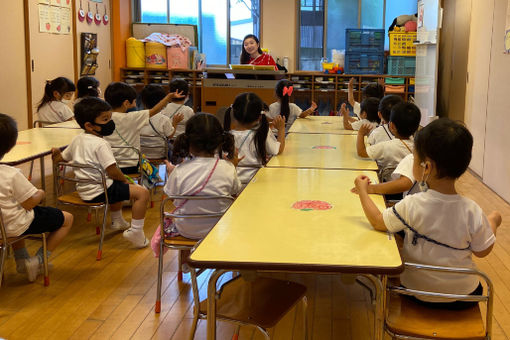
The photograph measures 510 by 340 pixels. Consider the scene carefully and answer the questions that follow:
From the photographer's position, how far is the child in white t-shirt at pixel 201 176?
8.63ft

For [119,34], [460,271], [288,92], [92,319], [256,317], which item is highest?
[119,34]

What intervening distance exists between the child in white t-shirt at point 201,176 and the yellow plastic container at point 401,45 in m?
7.00

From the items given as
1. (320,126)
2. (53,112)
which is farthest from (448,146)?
(53,112)

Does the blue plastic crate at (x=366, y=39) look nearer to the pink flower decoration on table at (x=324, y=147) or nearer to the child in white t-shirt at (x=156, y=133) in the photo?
the child in white t-shirt at (x=156, y=133)

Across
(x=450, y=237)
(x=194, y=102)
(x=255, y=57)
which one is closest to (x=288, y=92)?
(x=255, y=57)

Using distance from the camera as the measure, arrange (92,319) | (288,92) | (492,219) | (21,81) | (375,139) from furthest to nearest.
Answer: (21,81) < (288,92) < (375,139) < (92,319) < (492,219)

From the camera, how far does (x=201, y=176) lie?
2.64 metres

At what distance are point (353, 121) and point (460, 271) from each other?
3385mm

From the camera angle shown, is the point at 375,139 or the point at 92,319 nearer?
the point at 92,319

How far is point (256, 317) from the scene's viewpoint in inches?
74.5

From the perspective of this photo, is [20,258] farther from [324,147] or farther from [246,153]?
[324,147]

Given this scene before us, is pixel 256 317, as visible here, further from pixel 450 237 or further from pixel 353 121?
pixel 353 121

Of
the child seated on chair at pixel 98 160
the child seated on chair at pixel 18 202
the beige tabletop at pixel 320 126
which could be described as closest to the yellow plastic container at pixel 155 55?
the beige tabletop at pixel 320 126

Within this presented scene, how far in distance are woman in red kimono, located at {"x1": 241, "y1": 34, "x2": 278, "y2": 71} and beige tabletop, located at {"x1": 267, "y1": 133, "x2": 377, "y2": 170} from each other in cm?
250
